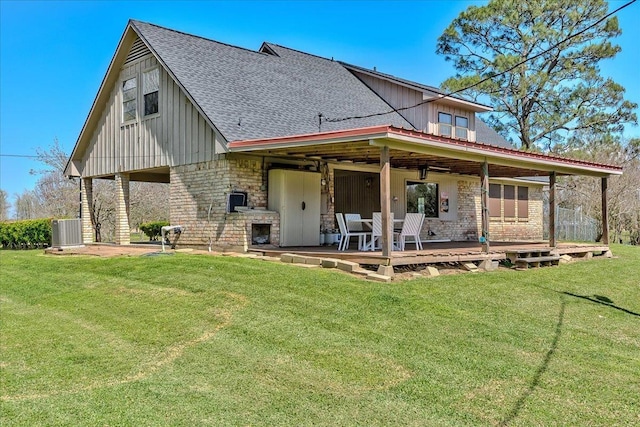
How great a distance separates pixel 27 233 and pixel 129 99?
302 inches

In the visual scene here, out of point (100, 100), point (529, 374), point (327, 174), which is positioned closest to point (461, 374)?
point (529, 374)

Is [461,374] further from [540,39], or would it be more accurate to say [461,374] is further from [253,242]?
[540,39]

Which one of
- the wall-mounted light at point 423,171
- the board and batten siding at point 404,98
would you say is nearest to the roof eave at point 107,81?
the board and batten siding at point 404,98

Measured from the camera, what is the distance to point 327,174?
13.2 metres

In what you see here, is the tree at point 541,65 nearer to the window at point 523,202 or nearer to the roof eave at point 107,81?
the window at point 523,202

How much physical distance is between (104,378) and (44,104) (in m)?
28.4

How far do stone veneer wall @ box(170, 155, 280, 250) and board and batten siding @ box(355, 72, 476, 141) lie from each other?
7125 millimetres

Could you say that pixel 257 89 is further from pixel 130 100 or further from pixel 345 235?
pixel 345 235

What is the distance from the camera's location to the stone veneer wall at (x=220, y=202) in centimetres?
1188

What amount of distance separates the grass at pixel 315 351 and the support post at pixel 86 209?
Result: 7568mm

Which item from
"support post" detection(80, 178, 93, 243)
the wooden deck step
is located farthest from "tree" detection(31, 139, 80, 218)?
the wooden deck step

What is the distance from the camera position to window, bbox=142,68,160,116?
14367mm

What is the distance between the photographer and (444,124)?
17656mm

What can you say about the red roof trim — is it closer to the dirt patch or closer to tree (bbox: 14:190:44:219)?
the dirt patch
